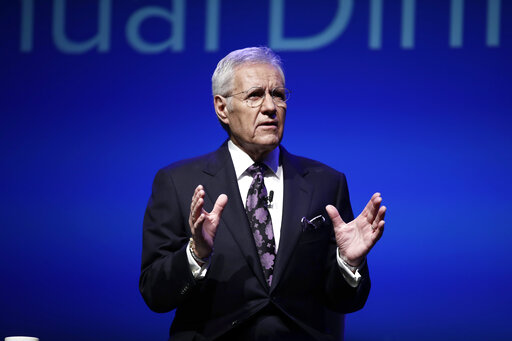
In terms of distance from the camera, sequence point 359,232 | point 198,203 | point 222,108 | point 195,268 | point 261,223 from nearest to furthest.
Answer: point 198,203 → point 195,268 → point 359,232 → point 261,223 → point 222,108

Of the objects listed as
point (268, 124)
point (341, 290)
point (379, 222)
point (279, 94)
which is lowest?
point (341, 290)

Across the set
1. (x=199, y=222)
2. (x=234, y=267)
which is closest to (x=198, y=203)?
(x=199, y=222)

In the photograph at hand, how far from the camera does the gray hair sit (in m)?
2.66

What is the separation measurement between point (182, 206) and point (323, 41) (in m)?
1.57

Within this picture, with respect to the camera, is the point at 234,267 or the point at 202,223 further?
the point at 234,267

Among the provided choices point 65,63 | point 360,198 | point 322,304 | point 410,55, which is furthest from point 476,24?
point 65,63

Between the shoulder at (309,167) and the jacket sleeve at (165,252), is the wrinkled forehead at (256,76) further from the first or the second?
the jacket sleeve at (165,252)

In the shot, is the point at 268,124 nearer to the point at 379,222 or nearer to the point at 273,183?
the point at 273,183

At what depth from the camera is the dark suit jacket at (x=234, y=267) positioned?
7.77 ft

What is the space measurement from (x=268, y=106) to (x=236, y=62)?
0.23 m

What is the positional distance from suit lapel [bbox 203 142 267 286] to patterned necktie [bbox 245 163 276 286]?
4 cm

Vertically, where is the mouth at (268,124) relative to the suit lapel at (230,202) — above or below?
above

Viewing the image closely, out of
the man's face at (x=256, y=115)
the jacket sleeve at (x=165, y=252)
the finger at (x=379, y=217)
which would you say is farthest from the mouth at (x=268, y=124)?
the finger at (x=379, y=217)

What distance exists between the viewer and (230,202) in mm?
2516
